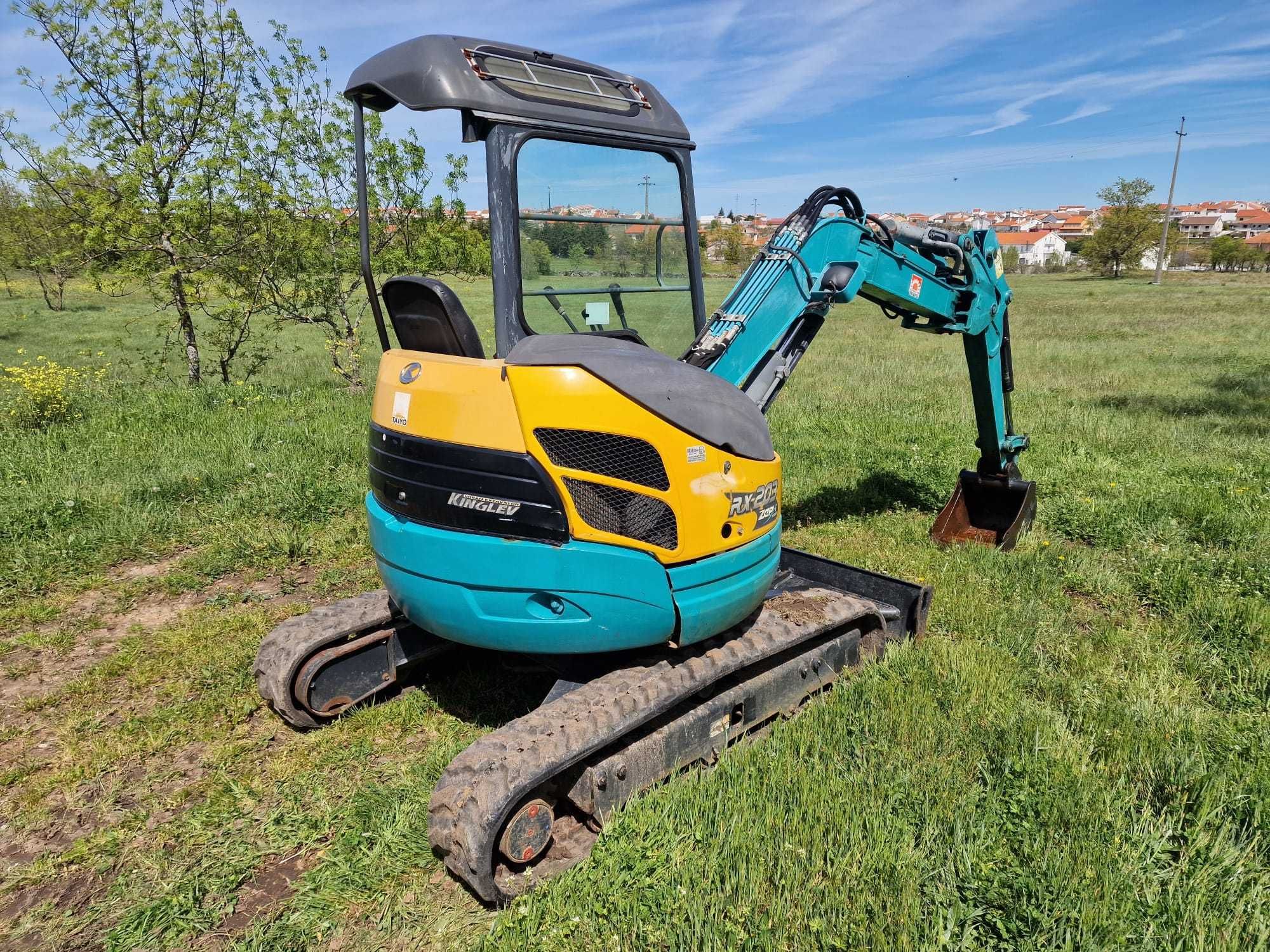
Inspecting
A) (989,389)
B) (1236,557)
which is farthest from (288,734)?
(1236,557)

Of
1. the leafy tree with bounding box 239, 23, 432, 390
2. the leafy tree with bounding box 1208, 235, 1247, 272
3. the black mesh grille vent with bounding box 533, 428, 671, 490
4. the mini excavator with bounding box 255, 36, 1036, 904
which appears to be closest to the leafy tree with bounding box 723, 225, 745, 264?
the leafy tree with bounding box 239, 23, 432, 390

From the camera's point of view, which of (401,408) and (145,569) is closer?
(401,408)

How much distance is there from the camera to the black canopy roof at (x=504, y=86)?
2.91 m

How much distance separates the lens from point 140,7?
29.9 feet

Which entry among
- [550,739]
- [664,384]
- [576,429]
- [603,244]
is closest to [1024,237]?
[603,244]

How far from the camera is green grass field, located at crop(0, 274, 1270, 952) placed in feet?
8.68

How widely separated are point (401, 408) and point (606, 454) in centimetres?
87

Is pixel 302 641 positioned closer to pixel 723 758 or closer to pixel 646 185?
pixel 723 758

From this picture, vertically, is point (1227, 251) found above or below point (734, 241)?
above

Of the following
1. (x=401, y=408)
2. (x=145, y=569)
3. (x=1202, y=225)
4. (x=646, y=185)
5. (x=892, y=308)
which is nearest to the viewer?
(x=401, y=408)

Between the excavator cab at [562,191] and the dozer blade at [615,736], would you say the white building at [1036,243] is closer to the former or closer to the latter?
the excavator cab at [562,191]

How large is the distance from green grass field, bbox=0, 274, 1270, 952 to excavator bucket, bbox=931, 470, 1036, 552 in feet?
0.60

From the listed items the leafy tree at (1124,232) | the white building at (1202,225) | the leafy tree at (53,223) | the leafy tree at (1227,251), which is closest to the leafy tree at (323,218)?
the leafy tree at (53,223)

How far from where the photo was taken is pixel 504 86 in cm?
305
